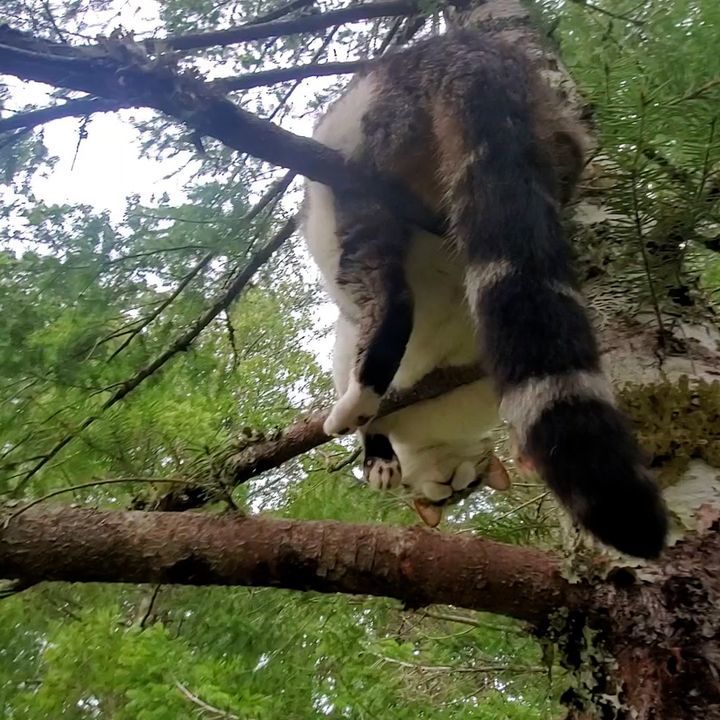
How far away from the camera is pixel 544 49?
2.67 metres

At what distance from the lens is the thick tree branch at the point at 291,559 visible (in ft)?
5.38

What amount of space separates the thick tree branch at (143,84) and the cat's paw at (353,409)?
0.85 m

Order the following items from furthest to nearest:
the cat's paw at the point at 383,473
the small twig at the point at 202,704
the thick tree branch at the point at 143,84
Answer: the cat's paw at the point at 383,473
the small twig at the point at 202,704
the thick tree branch at the point at 143,84

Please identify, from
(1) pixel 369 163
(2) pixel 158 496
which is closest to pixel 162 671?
(2) pixel 158 496

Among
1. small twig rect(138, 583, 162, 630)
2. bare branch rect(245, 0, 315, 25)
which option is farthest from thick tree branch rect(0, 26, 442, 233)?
bare branch rect(245, 0, 315, 25)

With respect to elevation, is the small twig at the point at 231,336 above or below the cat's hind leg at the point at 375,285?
below

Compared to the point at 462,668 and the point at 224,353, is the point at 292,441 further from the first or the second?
the point at 462,668

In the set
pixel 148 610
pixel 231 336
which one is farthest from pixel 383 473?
pixel 148 610

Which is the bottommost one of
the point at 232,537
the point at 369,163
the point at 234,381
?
the point at 234,381

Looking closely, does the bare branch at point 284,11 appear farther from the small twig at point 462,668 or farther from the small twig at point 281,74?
the small twig at point 462,668

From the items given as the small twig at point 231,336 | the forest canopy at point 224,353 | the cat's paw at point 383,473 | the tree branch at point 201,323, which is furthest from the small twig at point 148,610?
the small twig at point 231,336

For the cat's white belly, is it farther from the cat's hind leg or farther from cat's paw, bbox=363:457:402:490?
cat's paw, bbox=363:457:402:490

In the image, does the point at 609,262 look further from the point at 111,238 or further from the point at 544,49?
the point at 111,238

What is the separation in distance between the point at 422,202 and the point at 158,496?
121 cm
